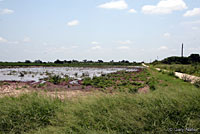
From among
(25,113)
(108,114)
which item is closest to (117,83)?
(25,113)

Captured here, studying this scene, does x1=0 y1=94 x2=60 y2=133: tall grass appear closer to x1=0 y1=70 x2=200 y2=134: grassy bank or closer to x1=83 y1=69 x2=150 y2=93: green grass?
x1=0 y1=70 x2=200 y2=134: grassy bank

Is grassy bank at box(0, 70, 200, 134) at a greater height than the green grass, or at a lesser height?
greater

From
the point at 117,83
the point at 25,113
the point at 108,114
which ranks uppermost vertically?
the point at 108,114

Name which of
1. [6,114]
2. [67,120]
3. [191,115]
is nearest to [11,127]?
[6,114]

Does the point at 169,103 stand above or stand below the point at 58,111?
above

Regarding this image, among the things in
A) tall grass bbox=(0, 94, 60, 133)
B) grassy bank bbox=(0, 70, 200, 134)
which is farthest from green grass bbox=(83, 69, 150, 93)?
tall grass bbox=(0, 94, 60, 133)

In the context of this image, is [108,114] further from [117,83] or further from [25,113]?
[117,83]

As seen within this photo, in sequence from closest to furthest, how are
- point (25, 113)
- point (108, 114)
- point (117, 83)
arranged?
point (108, 114) → point (25, 113) → point (117, 83)

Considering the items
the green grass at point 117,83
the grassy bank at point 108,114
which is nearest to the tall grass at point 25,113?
the grassy bank at point 108,114

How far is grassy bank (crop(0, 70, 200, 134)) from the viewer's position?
4039 mm

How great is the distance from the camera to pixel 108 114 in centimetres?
449

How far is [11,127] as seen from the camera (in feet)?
15.7

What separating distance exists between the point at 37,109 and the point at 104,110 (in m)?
1.91

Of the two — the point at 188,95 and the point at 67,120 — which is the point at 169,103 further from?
the point at 67,120
